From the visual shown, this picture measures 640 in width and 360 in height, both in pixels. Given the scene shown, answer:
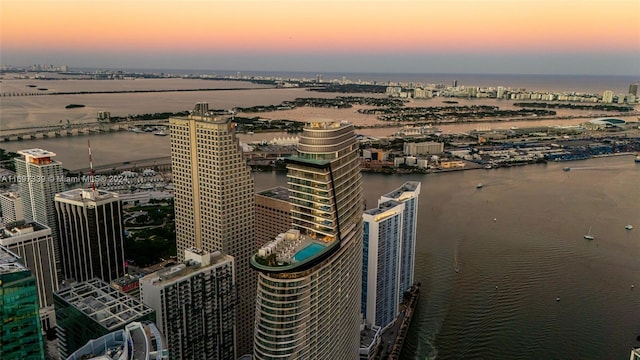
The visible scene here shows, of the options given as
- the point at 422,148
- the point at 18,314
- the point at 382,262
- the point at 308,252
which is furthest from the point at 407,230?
the point at 422,148

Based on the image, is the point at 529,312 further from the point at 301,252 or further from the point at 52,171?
the point at 52,171

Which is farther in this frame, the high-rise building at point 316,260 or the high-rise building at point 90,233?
the high-rise building at point 90,233

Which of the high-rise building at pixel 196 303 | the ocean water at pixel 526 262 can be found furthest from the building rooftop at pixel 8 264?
the ocean water at pixel 526 262

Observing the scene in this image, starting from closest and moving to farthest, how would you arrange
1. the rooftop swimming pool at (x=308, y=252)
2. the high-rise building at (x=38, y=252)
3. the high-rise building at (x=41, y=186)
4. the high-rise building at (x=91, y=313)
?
the rooftop swimming pool at (x=308, y=252)
the high-rise building at (x=91, y=313)
the high-rise building at (x=38, y=252)
the high-rise building at (x=41, y=186)

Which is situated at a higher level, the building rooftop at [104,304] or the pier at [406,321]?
the building rooftop at [104,304]

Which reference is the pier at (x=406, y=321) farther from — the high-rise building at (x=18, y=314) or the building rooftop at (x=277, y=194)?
the high-rise building at (x=18, y=314)

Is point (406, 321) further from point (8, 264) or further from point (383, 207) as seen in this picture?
point (8, 264)
